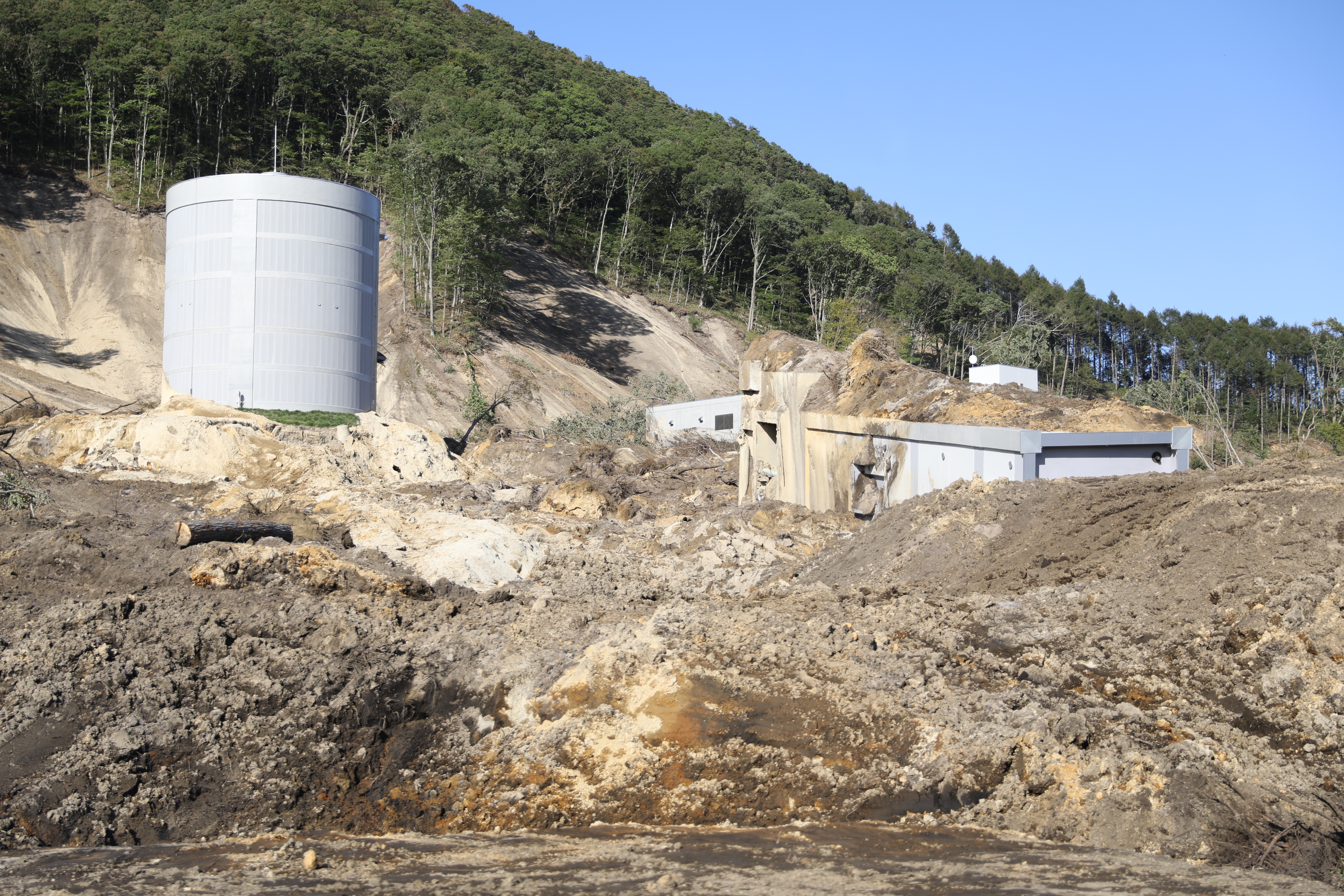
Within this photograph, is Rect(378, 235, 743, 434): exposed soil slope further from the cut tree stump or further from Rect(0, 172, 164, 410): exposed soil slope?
the cut tree stump

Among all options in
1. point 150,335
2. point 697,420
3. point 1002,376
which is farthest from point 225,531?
point 150,335

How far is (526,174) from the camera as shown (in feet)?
198

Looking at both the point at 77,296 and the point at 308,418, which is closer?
the point at 308,418

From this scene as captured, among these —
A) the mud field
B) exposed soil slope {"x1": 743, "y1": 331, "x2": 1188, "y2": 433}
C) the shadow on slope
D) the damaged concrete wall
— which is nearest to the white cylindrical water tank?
the damaged concrete wall

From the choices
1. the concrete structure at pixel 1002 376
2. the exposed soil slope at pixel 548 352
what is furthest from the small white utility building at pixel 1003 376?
the exposed soil slope at pixel 548 352

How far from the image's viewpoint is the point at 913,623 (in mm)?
11086

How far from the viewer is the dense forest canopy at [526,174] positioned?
46844 mm

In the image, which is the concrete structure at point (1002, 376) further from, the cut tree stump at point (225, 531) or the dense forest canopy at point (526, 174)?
the cut tree stump at point (225, 531)

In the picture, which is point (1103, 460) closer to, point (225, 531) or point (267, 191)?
point (225, 531)

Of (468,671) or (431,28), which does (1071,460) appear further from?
(431,28)

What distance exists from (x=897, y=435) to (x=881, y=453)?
0.57m

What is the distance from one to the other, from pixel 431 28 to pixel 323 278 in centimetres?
6326

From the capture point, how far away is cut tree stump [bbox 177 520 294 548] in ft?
45.1

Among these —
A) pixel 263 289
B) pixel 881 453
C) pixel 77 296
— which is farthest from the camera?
pixel 77 296
